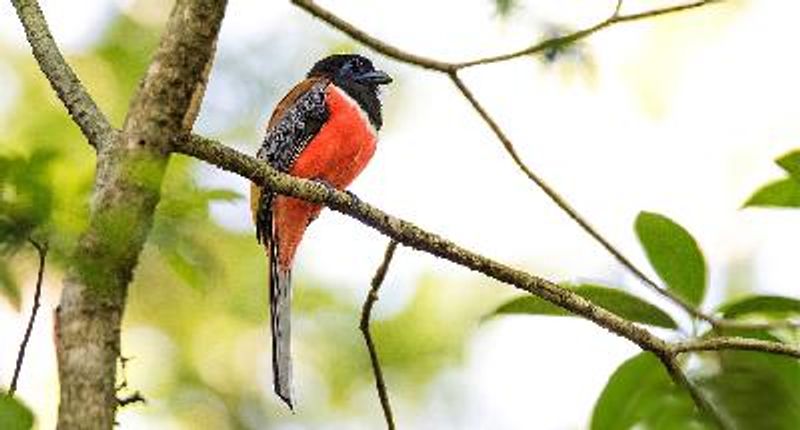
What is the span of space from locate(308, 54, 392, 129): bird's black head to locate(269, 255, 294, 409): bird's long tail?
77cm

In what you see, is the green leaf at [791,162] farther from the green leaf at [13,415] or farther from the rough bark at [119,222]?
the green leaf at [13,415]

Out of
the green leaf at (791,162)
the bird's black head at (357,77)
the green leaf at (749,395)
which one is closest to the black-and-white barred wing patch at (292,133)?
the bird's black head at (357,77)

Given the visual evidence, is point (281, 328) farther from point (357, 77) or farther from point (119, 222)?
point (119, 222)

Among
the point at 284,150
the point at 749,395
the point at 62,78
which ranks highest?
the point at 284,150

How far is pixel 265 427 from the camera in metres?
0.96

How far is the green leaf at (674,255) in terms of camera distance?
2057 mm

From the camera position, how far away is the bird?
301 cm

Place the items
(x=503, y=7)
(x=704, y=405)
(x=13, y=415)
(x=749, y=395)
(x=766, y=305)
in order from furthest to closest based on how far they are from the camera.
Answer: (x=766, y=305) < (x=503, y=7) < (x=13, y=415) < (x=704, y=405) < (x=749, y=395)

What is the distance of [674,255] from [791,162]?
28cm

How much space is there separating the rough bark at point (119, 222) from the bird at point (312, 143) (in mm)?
1537

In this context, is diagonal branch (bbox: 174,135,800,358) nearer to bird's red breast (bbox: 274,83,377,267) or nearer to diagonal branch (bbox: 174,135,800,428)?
diagonal branch (bbox: 174,135,800,428)

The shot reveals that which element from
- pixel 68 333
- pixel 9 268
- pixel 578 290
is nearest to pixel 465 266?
pixel 578 290

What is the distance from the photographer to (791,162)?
1.88 meters

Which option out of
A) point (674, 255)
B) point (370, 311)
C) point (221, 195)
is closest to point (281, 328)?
point (370, 311)
